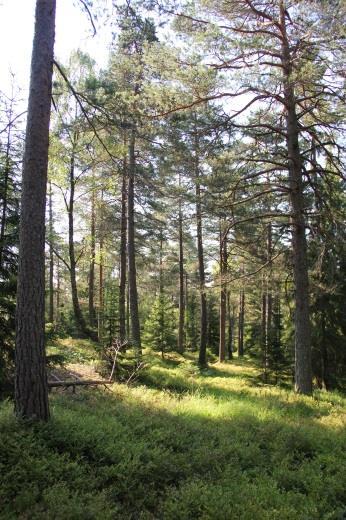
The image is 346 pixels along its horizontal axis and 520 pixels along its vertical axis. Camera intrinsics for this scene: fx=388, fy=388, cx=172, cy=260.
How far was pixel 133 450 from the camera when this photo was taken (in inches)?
209

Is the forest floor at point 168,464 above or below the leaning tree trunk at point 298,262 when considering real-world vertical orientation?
below

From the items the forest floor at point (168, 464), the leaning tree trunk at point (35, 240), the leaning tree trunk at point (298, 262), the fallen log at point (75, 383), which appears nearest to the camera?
the forest floor at point (168, 464)

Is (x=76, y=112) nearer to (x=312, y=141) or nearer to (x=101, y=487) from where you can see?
(x=312, y=141)

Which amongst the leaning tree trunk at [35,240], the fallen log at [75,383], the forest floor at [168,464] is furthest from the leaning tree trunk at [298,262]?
the leaning tree trunk at [35,240]

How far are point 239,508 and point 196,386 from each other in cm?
875

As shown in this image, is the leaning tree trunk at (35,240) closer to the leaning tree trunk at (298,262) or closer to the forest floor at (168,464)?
the forest floor at (168,464)

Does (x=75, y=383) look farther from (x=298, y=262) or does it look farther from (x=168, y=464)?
(x=298, y=262)

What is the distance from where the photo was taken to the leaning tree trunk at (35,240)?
17.9 feet

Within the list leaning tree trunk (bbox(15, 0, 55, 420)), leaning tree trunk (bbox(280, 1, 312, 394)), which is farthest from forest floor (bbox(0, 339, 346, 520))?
leaning tree trunk (bbox(280, 1, 312, 394))

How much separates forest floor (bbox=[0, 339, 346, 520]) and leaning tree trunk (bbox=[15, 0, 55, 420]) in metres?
0.46

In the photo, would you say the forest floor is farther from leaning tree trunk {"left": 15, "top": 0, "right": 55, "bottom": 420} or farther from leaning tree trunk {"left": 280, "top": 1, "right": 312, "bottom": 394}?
leaning tree trunk {"left": 280, "top": 1, "right": 312, "bottom": 394}

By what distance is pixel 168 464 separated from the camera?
5098 mm

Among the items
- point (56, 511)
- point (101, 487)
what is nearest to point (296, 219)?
point (101, 487)

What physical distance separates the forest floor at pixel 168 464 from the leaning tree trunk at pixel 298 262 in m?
2.16
